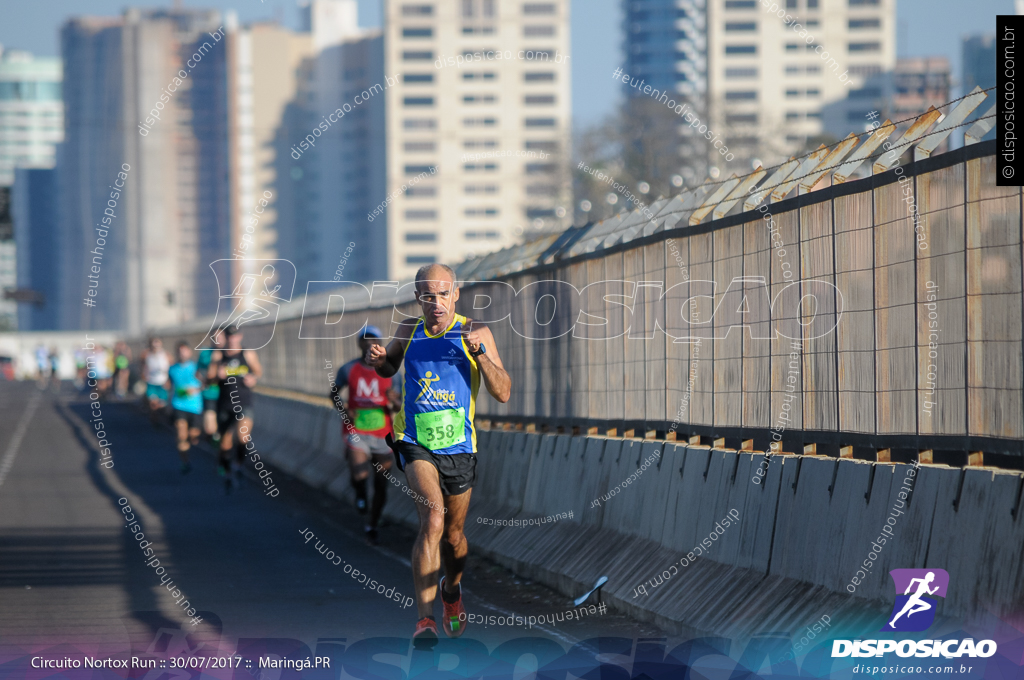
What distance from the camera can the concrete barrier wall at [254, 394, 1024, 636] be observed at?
6152 millimetres

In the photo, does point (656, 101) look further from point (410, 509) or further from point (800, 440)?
point (800, 440)

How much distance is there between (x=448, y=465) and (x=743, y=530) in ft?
5.37

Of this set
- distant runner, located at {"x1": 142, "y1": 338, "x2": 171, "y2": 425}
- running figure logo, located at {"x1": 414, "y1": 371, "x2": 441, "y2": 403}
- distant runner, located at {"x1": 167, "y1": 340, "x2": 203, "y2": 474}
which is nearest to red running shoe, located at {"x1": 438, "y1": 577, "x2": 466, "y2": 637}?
running figure logo, located at {"x1": 414, "y1": 371, "x2": 441, "y2": 403}

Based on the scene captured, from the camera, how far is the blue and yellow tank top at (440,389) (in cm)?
834

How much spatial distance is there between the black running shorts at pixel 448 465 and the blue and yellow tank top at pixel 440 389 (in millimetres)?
33

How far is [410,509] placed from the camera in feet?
Result: 51.6

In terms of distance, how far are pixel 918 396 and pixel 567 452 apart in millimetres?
5026

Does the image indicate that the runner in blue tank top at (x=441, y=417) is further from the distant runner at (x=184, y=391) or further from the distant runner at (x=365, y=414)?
the distant runner at (x=184, y=391)

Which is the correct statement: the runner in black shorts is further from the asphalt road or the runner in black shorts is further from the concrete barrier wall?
the concrete barrier wall

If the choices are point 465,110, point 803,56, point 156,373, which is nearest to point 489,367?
point 156,373

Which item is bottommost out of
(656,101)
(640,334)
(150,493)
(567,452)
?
(150,493)

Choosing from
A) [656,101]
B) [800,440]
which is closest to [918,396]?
[800,440]

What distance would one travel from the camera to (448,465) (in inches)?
333

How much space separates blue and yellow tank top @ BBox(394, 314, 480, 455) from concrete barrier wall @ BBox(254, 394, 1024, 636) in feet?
5.06
